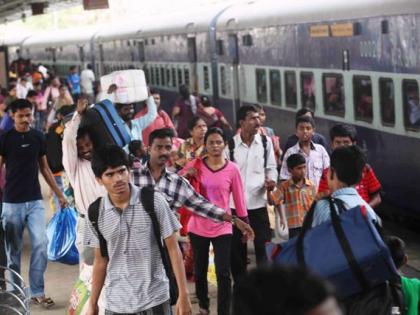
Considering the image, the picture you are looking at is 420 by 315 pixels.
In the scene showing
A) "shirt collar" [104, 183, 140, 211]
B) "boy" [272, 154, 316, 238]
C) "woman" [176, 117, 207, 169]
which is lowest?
"boy" [272, 154, 316, 238]

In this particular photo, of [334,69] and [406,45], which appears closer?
[406,45]

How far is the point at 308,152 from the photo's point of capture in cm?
877

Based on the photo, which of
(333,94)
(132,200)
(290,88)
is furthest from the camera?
(290,88)

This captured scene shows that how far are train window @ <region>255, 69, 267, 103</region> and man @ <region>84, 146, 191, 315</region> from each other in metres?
11.3

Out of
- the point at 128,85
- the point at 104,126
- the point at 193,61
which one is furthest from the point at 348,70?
the point at 193,61

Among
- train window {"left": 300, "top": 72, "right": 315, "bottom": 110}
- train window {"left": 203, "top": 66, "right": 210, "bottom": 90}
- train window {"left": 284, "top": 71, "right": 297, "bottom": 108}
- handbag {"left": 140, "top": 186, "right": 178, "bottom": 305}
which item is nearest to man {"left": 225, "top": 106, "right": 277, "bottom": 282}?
handbag {"left": 140, "top": 186, "right": 178, "bottom": 305}

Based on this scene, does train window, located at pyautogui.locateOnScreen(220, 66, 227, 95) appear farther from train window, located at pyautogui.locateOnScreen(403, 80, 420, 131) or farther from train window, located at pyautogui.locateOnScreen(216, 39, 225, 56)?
train window, located at pyautogui.locateOnScreen(403, 80, 420, 131)

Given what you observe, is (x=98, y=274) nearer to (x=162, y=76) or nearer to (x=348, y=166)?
(x=348, y=166)

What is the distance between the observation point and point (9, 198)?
8.67 metres

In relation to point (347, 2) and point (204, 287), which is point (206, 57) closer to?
point (347, 2)

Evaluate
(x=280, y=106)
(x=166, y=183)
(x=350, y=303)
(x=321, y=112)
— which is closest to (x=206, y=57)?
(x=280, y=106)

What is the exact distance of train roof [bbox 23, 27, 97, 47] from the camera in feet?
114

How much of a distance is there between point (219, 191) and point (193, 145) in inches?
88.6

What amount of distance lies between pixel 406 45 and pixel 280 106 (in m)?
5.07
